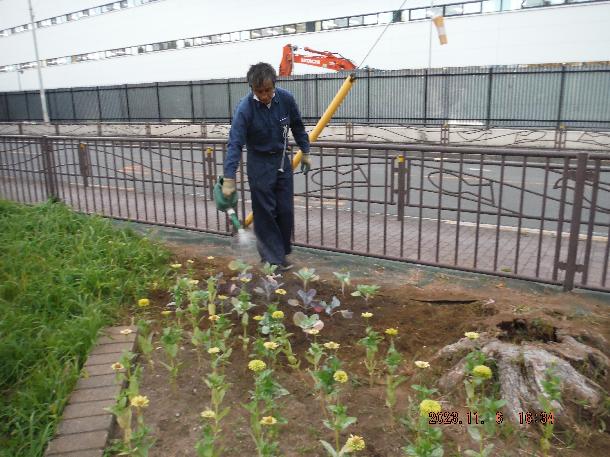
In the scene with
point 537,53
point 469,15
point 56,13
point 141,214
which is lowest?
point 141,214

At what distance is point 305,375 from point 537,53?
77.1ft

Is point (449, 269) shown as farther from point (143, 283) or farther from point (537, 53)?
point (537, 53)

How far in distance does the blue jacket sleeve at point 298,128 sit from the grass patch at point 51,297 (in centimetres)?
174

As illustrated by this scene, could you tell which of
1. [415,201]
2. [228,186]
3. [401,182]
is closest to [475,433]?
[228,186]

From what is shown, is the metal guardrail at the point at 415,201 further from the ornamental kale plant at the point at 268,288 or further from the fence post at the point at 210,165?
the ornamental kale plant at the point at 268,288

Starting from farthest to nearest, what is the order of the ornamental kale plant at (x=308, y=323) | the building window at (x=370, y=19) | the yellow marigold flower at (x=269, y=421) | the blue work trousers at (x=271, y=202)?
1. the building window at (x=370, y=19)
2. the blue work trousers at (x=271, y=202)
3. the ornamental kale plant at (x=308, y=323)
4. the yellow marigold flower at (x=269, y=421)

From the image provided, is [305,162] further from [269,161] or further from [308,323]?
[308,323]

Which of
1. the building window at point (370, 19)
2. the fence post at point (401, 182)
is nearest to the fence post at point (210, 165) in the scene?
the fence post at point (401, 182)

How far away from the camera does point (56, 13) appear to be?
137 ft

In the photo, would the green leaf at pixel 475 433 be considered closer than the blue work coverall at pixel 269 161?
Yes

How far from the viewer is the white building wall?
2241 cm

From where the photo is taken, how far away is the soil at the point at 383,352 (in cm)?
258

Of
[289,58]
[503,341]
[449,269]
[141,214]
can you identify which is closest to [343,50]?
[289,58]

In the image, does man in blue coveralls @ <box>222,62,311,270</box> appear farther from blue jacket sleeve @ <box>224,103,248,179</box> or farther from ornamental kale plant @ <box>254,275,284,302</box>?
ornamental kale plant @ <box>254,275,284,302</box>
